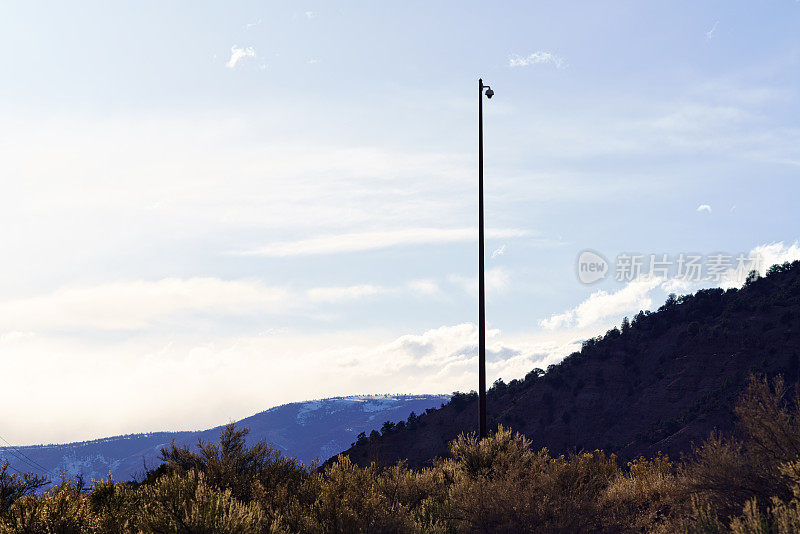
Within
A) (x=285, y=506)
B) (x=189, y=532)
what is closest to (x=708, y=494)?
(x=285, y=506)

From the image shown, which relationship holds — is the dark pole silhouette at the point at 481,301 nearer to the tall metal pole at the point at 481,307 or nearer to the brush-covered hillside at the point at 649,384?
the tall metal pole at the point at 481,307

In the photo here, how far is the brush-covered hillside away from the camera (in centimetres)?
5769

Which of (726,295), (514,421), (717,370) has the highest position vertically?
(726,295)

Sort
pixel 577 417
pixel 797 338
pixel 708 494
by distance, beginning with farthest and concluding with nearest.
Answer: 1. pixel 577 417
2. pixel 797 338
3. pixel 708 494

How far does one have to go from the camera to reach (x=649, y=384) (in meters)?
66.4

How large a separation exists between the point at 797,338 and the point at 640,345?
634 inches

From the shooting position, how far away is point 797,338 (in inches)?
2375

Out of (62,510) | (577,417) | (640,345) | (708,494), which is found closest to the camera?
(62,510)

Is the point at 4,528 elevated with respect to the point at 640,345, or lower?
lower

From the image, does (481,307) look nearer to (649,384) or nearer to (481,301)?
(481,301)

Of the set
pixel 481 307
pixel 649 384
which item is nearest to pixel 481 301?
pixel 481 307

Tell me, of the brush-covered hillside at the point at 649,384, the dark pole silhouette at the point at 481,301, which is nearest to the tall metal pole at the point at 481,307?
the dark pole silhouette at the point at 481,301

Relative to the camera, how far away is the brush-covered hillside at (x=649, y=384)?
57.7 m

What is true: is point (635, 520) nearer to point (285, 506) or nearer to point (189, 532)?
point (285, 506)
